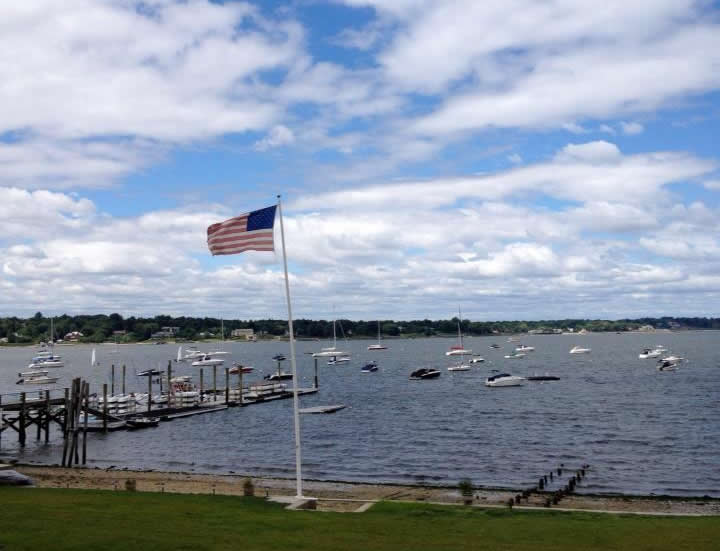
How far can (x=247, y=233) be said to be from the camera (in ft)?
76.8

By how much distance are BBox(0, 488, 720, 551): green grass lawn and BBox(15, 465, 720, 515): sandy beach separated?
4.60m

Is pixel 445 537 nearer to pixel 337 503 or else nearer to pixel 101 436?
pixel 337 503

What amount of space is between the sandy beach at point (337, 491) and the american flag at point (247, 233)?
9126mm

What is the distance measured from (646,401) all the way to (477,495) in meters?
52.6

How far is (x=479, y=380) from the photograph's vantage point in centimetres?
11638

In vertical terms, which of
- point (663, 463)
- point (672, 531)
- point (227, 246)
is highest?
Answer: point (227, 246)

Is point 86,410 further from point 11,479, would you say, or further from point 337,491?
point 11,479

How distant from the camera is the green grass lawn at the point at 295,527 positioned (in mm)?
16000

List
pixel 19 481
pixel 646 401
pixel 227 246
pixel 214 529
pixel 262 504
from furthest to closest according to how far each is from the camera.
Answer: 1. pixel 646 401
2. pixel 19 481
3. pixel 227 246
4. pixel 262 504
5. pixel 214 529

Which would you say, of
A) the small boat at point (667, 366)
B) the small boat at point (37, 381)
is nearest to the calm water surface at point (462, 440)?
the small boat at point (667, 366)

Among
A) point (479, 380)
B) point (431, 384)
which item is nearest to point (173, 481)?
point (431, 384)

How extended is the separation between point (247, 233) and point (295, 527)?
369 inches

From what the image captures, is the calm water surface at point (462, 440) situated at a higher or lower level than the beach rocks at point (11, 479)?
lower

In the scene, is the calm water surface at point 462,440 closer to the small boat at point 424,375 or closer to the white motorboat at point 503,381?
the white motorboat at point 503,381
